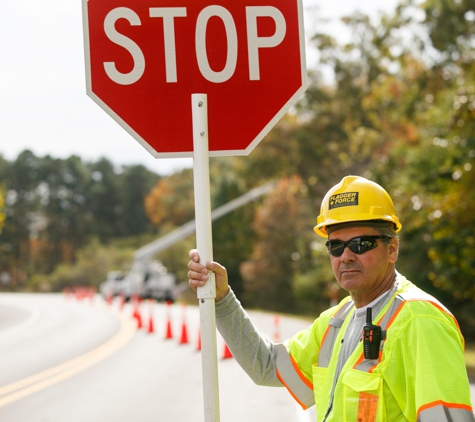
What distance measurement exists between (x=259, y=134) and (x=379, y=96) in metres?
27.2

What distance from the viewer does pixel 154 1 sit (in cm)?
293

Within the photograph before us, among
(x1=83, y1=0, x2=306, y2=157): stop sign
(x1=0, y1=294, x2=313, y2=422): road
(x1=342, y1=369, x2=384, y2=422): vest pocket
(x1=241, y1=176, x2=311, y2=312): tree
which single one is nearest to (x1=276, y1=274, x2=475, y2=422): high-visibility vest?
(x1=342, y1=369, x2=384, y2=422): vest pocket

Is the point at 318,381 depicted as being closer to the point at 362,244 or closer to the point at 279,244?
the point at 362,244

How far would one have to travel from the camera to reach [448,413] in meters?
2.43

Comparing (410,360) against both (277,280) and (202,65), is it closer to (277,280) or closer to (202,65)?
(202,65)

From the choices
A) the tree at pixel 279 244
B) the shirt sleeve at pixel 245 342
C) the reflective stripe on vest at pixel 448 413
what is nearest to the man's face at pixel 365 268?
the shirt sleeve at pixel 245 342

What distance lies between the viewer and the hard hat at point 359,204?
305 cm

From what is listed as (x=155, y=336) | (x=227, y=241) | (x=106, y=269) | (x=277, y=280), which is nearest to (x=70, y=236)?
(x=106, y=269)

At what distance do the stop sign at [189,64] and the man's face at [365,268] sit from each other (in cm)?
55

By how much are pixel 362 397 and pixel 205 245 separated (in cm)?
75

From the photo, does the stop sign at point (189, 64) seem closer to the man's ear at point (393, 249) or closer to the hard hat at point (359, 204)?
the hard hat at point (359, 204)

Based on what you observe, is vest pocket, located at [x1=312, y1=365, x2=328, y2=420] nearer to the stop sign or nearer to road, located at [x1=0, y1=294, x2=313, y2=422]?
the stop sign

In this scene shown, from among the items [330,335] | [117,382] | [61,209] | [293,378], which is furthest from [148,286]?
[61,209]

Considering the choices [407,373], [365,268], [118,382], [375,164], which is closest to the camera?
[407,373]
